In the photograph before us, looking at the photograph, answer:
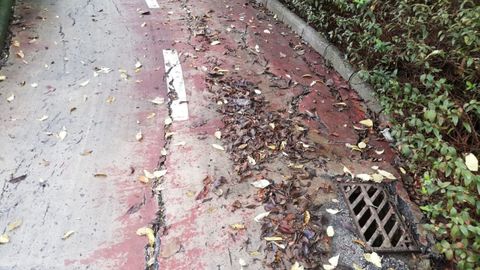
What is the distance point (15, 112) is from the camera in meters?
4.46

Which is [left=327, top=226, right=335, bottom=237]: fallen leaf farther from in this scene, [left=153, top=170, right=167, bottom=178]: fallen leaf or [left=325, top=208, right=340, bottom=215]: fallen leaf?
[left=153, top=170, right=167, bottom=178]: fallen leaf

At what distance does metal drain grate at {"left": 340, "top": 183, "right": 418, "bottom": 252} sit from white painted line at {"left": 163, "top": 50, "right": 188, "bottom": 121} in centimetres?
203

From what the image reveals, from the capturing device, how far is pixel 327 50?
602 cm

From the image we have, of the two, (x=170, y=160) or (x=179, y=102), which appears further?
(x=179, y=102)

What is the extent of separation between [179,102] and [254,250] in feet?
7.48

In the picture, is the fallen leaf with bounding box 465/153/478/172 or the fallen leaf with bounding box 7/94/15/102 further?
the fallen leaf with bounding box 7/94/15/102

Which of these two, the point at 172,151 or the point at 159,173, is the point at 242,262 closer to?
the point at 159,173

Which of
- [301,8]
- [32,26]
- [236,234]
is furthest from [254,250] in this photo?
[32,26]

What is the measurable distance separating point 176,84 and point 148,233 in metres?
2.38

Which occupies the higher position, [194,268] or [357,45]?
[357,45]

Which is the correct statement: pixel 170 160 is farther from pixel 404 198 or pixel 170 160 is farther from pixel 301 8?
pixel 301 8

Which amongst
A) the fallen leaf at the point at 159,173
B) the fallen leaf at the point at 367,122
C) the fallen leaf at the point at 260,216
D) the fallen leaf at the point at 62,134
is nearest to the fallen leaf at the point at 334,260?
the fallen leaf at the point at 260,216

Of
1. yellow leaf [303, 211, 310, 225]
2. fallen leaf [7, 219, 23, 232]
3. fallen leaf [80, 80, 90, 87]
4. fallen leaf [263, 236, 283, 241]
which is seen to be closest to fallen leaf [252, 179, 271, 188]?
yellow leaf [303, 211, 310, 225]

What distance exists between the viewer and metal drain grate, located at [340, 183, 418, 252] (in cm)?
326
